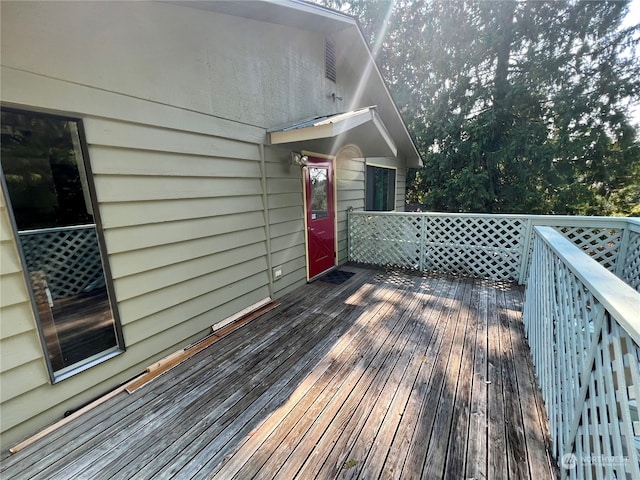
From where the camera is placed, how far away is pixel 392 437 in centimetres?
171

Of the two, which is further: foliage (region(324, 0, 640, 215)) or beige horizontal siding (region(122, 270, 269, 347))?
foliage (region(324, 0, 640, 215))

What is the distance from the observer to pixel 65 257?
6.36 feet

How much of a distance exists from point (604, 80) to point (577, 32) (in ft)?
4.78

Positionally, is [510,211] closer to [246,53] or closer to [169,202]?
[246,53]

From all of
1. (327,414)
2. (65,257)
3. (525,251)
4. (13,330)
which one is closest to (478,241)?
(525,251)

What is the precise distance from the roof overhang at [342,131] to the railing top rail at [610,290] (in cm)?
228

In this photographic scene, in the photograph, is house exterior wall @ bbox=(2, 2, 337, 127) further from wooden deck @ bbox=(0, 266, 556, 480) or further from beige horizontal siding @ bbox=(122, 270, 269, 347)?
wooden deck @ bbox=(0, 266, 556, 480)

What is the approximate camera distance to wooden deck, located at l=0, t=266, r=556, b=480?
1554 millimetres

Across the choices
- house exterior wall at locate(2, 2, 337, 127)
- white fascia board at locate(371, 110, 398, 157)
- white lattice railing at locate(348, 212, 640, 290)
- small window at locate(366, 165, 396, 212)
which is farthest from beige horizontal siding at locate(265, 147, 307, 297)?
small window at locate(366, 165, 396, 212)

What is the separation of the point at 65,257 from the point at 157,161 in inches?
38.0

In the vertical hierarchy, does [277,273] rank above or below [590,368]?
below

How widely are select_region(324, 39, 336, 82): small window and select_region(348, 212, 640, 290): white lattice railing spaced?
2.45 meters

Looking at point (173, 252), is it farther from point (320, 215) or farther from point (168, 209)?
point (320, 215)

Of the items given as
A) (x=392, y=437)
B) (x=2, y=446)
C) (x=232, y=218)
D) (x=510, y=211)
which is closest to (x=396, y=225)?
(x=232, y=218)
